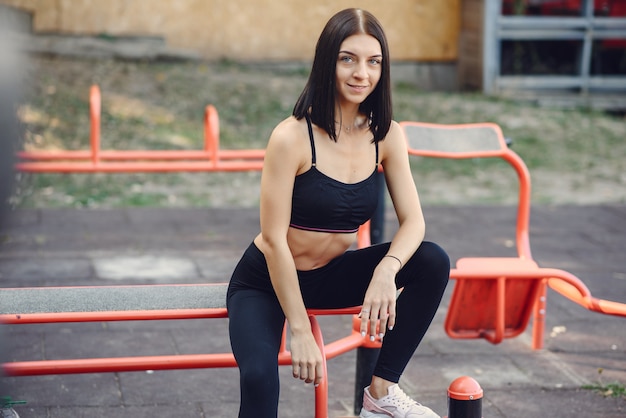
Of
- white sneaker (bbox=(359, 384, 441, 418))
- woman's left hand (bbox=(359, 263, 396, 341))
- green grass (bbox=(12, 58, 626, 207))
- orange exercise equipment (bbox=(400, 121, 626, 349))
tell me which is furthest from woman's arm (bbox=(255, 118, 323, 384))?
green grass (bbox=(12, 58, 626, 207))

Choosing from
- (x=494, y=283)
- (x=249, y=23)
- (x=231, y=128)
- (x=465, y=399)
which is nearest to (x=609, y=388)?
(x=494, y=283)

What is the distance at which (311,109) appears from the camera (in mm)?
2908

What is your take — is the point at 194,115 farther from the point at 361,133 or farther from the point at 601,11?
the point at 361,133

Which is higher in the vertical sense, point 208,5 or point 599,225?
point 208,5

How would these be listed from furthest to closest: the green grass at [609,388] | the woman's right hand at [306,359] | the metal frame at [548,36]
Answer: the metal frame at [548,36] → the green grass at [609,388] → the woman's right hand at [306,359]

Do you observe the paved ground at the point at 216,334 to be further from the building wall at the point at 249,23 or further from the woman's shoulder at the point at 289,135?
the building wall at the point at 249,23

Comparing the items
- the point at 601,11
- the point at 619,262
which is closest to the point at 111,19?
the point at 601,11

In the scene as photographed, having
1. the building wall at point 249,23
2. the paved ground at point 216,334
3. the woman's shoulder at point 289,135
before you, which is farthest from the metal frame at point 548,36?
the woman's shoulder at point 289,135

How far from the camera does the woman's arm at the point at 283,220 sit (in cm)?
276

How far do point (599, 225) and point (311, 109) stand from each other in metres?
4.52

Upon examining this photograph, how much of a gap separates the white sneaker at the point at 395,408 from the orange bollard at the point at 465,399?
0.30 m

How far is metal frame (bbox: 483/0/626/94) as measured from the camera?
11.3 meters

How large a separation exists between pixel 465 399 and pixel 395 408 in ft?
1.26

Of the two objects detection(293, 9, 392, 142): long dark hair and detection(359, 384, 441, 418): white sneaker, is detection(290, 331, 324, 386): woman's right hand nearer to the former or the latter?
detection(359, 384, 441, 418): white sneaker
